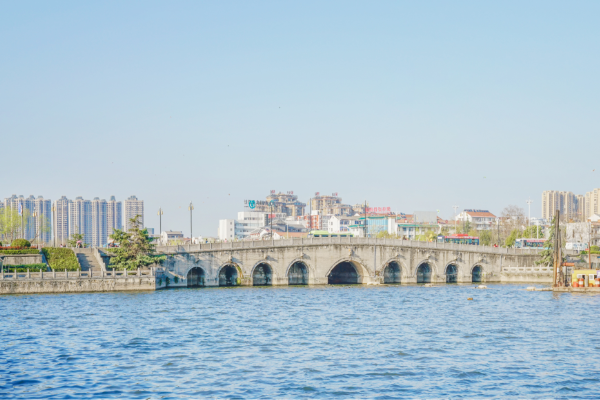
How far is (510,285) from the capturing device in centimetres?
8062

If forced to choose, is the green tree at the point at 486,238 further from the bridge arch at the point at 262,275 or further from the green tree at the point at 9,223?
the green tree at the point at 9,223

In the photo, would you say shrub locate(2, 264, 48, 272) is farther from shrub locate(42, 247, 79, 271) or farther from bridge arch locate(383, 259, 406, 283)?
bridge arch locate(383, 259, 406, 283)

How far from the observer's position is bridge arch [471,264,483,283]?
8647 cm

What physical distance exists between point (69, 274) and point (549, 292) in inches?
1849

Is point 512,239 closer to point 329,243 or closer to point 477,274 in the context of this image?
point 477,274

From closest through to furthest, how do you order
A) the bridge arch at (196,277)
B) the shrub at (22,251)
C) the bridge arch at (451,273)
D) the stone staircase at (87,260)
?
the shrub at (22,251)
the stone staircase at (87,260)
the bridge arch at (196,277)
the bridge arch at (451,273)

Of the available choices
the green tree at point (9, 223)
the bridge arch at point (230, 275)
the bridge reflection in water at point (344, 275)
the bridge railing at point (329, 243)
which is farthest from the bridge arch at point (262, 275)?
the green tree at point (9, 223)

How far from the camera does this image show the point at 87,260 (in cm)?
6888

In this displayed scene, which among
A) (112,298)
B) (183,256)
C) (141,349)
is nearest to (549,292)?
(183,256)

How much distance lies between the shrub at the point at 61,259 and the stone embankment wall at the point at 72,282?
3319 millimetres

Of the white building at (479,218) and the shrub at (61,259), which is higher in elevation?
the white building at (479,218)

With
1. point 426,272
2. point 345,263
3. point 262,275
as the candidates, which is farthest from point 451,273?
point 262,275

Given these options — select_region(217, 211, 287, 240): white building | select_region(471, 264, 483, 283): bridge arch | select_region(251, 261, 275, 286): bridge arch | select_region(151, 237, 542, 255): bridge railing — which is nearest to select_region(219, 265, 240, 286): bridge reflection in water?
select_region(251, 261, 275, 286): bridge arch

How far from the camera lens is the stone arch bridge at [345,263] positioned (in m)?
73.4
